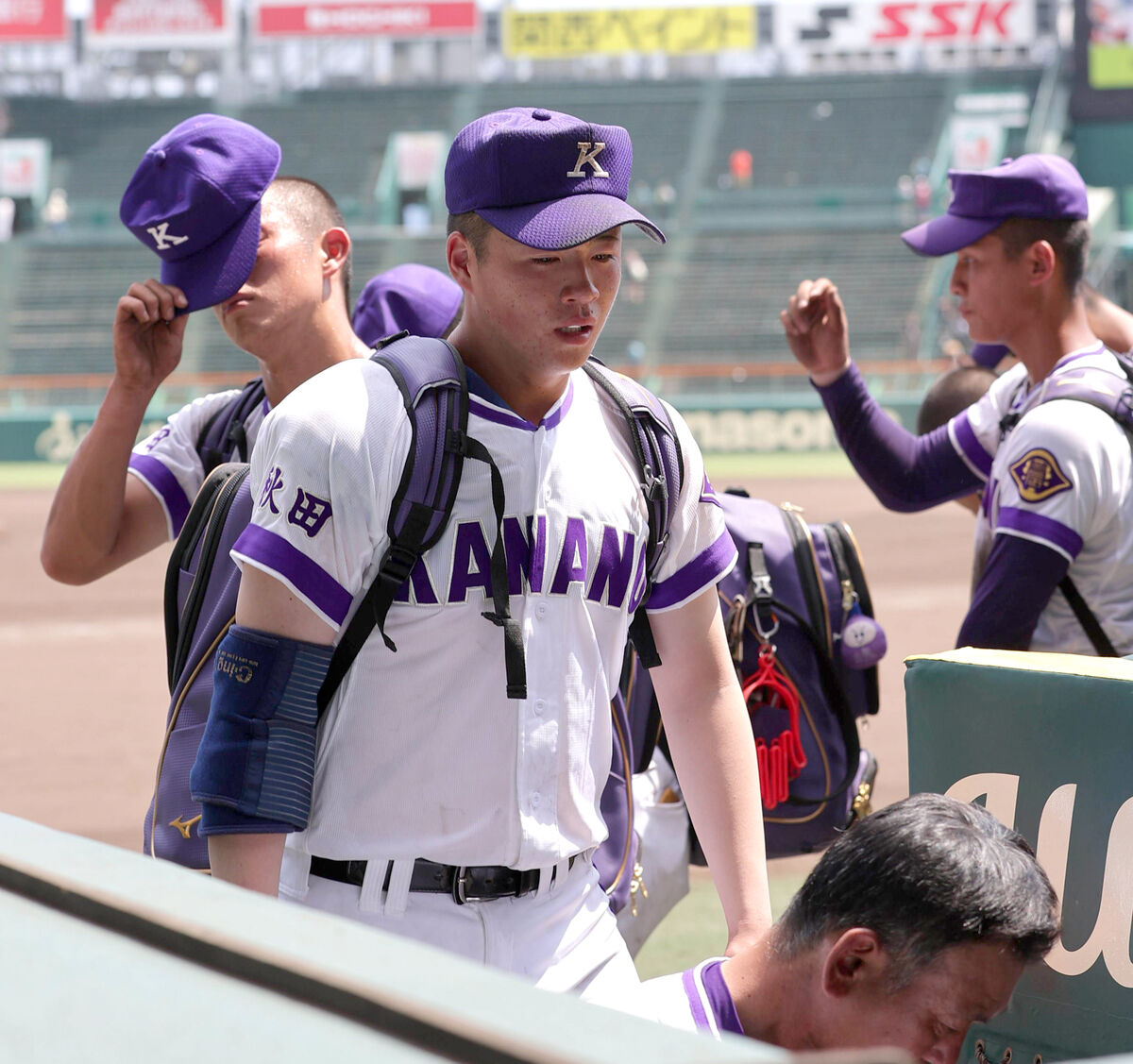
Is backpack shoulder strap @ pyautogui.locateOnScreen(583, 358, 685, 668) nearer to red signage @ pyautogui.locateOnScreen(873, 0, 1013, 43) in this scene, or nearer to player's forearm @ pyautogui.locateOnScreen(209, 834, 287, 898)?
player's forearm @ pyautogui.locateOnScreen(209, 834, 287, 898)

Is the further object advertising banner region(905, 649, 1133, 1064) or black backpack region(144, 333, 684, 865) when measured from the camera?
advertising banner region(905, 649, 1133, 1064)

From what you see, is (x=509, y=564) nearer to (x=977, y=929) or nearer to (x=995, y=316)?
(x=977, y=929)

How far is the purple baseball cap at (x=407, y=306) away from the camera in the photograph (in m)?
3.51

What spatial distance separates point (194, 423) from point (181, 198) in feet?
1.50

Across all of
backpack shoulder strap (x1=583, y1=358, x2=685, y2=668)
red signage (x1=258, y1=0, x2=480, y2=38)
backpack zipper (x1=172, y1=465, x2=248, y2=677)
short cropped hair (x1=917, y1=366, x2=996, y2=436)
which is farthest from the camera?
red signage (x1=258, y1=0, x2=480, y2=38)

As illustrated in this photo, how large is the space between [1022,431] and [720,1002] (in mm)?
1482

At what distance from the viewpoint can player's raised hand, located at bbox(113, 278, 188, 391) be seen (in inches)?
99.3

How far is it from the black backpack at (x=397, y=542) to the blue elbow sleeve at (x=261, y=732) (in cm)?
6

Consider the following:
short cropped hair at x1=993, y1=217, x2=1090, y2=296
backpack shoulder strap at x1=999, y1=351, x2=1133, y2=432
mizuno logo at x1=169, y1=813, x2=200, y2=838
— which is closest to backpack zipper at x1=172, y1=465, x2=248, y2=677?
mizuno logo at x1=169, y1=813, x2=200, y2=838

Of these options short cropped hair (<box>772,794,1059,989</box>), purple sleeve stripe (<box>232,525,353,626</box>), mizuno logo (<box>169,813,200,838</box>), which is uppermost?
purple sleeve stripe (<box>232,525,353,626</box>)

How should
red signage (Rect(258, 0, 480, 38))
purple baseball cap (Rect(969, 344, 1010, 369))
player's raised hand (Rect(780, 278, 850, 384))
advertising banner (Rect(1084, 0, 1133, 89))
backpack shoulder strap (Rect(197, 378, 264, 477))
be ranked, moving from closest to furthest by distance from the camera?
backpack shoulder strap (Rect(197, 378, 264, 477)), player's raised hand (Rect(780, 278, 850, 384)), purple baseball cap (Rect(969, 344, 1010, 369)), advertising banner (Rect(1084, 0, 1133, 89)), red signage (Rect(258, 0, 480, 38))

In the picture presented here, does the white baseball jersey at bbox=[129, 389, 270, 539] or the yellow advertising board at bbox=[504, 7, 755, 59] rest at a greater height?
the white baseball jersey at bbox=[129, 389, 270, 539]

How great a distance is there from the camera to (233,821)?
5.44 feet

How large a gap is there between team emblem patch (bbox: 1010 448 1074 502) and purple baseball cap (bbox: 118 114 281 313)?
1.46 metres
